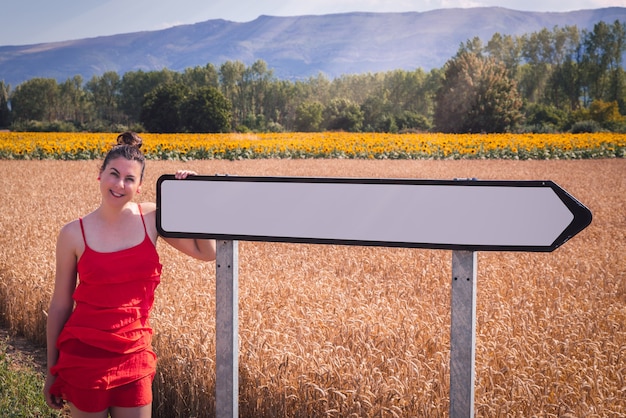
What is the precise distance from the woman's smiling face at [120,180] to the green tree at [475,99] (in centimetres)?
5955

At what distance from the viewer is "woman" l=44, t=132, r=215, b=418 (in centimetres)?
277

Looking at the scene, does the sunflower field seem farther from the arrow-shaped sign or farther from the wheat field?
the arrow-shaped sign

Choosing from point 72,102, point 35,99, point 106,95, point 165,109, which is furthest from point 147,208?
point 106,95

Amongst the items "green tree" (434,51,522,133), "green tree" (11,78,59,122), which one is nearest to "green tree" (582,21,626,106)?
"green tree" (434,51,522,133)

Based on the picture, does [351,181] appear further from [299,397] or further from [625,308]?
[625,308]

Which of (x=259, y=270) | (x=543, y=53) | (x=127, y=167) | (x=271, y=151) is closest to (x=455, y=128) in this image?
(x=271, y=151)

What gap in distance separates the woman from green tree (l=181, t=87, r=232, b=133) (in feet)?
187

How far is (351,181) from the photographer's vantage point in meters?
2.62

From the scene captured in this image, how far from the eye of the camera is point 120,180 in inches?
115

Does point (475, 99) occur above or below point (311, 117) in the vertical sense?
above

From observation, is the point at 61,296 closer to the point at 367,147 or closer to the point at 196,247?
the point at 196,247

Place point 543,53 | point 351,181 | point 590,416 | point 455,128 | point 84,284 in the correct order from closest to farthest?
point 351,181, point 84,284, point 590,416, point 455,128, point 543,53

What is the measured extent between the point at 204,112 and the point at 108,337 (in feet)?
190

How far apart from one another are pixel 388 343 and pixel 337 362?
63cm
